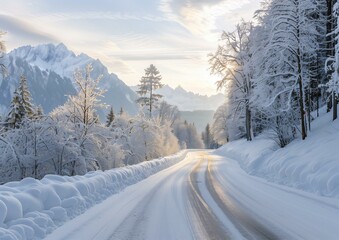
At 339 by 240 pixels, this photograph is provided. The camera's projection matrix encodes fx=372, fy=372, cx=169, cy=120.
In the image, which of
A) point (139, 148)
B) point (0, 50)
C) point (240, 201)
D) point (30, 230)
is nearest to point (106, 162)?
point (139, 148)

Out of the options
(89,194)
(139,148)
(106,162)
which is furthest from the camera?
(139,148)

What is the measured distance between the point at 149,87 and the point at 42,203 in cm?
4634

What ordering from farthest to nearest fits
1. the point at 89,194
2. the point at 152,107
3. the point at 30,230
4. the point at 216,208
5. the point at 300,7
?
the point at 152,107, the point at 300,7, the point at 89,194, the point at 216,208, the point at 30,230

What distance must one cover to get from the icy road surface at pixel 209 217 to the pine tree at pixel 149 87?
3952 cm

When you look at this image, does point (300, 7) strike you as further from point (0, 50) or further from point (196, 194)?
point (0, 50)

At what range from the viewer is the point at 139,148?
49375 millimetres

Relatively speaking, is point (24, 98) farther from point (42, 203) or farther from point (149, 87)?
point (42, 203)

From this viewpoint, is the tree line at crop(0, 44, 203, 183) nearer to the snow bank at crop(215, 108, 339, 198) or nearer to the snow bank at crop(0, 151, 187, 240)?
the snow bank at crop(0, 151, 187, 240)

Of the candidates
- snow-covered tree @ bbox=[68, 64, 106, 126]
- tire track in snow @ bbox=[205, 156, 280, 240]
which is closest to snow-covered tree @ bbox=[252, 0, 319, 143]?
tire track in snow @ bbox=[205, 156, 280, 240]

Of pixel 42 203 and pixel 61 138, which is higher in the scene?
pixel 61 138

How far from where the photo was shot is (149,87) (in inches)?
2152

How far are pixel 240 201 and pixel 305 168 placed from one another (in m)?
4.60

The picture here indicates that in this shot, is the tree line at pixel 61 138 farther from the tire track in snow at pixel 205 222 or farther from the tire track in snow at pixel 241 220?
the tire track in snow at pixel 241 220

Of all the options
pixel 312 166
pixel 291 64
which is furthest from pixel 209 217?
pixel 291 64
